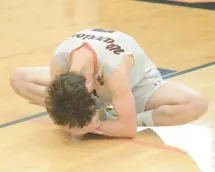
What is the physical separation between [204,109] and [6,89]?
1.03 meters

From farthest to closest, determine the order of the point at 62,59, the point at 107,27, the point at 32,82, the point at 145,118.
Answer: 1. the point at 107,27
2. the point at 32,82
3. the point at 145,118
4. the point at 62,59

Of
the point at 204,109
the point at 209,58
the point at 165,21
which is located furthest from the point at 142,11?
the point at 204,109

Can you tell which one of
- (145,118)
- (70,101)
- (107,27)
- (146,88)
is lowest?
(107,27)

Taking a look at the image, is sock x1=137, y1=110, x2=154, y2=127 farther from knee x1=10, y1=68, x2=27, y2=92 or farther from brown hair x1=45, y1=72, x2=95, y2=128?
knee x1=10, y1=68, x2=27, y2=92

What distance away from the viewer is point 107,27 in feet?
13.6

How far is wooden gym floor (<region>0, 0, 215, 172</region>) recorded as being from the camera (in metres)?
1.99

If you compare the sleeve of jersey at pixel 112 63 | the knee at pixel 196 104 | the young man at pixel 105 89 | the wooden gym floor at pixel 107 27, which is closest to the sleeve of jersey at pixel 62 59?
the young man at pixel 105 89

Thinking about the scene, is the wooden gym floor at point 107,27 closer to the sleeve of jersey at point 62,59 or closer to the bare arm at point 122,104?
the bare arm at point 122,104

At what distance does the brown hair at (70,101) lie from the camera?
1872 mm

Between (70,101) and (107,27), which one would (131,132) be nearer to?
(70,101)

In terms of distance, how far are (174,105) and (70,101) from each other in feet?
1.64

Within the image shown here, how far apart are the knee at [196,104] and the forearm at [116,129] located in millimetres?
269

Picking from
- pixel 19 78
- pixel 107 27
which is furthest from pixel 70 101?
pixel 107 27

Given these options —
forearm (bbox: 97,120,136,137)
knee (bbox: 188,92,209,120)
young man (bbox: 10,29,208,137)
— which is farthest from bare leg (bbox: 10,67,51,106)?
knee (bbox: 188,92,209,120)
